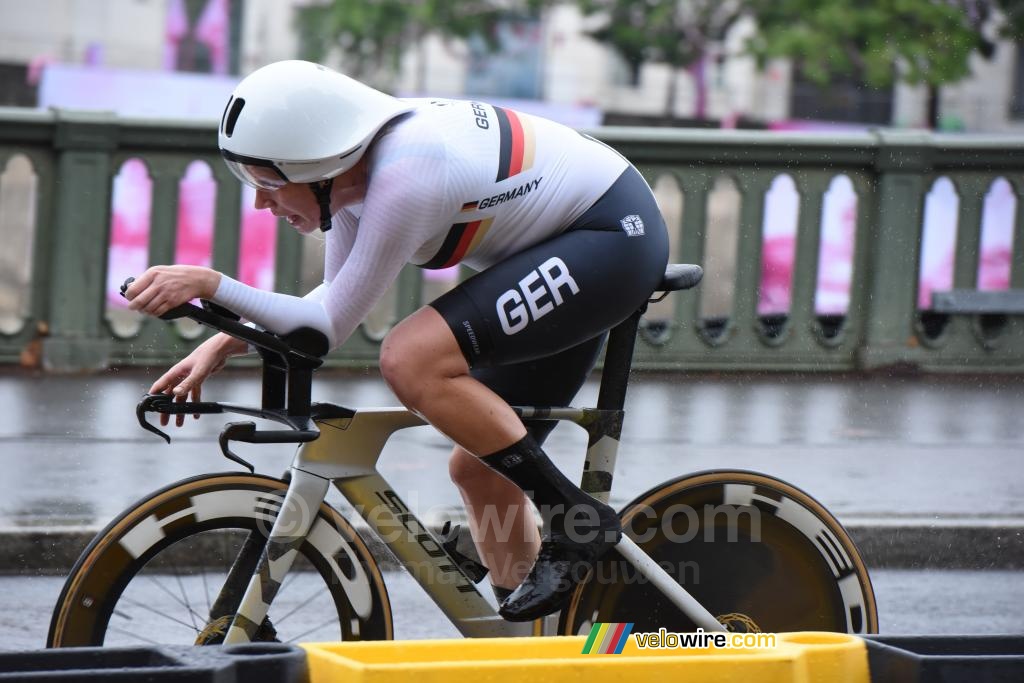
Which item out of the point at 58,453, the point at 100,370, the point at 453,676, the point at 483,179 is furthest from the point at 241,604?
the point at 100,370

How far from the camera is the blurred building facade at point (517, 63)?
38.7 meters

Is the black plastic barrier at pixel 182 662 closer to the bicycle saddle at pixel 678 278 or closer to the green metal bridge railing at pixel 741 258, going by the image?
the bicycle saddle at pixel 678 278

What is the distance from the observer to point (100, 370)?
9898 mm

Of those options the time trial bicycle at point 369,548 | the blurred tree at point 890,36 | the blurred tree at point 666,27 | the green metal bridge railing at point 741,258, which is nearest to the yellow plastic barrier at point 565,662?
the time trial bicycle at point 369,548

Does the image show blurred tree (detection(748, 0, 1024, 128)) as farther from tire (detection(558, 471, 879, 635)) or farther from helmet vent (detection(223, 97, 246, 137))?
helmet vent (detection(223, 97, 246, 137))

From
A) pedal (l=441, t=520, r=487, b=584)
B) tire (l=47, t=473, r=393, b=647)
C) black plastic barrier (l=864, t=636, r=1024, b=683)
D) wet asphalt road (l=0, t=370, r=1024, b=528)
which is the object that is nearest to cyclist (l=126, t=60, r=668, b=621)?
pedal (l=441, t=520, r=487, b=584)

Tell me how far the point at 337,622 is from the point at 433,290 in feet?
25.6

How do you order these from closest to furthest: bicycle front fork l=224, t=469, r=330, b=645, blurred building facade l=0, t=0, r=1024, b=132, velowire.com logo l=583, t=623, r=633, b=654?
1. velowire.com logo l=583, t=623, r=633, b=654
2. bicycle front fork l=224, t=469, r=330, b=645
3. blurred building facade l=0, t=0, r=1024, b=132

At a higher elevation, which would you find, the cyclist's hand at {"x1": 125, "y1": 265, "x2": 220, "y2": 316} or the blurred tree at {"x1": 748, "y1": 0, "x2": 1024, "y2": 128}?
the blurred tree at {"x1": 748, "y1": 0, "x2": 1024, "y2": 128}

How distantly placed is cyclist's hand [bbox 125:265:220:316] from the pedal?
91cm

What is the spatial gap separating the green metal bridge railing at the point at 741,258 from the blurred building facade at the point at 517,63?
22850 mm

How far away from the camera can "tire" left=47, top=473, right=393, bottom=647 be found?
3561 mm

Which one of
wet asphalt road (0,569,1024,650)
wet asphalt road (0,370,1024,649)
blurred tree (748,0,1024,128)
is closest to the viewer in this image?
wet asphalt road (0,569,1024,650)

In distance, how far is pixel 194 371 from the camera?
3631 millimetres
